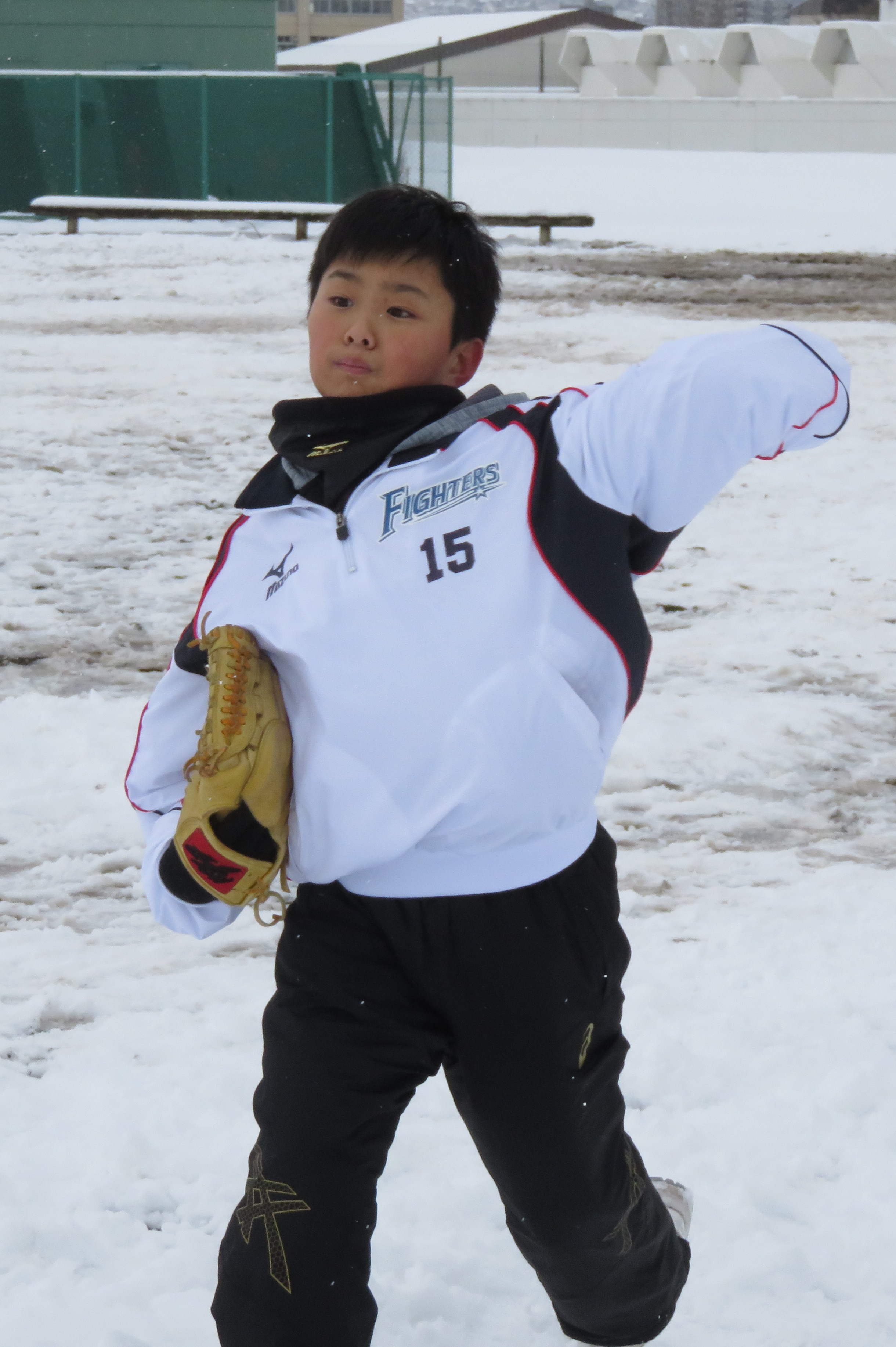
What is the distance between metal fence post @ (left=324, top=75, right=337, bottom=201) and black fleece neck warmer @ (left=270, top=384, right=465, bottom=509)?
16.7 m

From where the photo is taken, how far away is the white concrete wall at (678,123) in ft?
84.1

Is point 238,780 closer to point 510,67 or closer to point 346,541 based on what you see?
→ point 346,541

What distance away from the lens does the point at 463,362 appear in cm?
195

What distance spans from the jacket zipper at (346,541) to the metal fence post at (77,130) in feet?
57.4

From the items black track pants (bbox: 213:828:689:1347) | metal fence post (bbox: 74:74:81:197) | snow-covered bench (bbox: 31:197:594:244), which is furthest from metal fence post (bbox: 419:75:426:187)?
black track pants (bbox: 213:828:689:1347)

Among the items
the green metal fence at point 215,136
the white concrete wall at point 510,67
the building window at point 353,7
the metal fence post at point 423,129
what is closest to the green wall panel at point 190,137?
the green metal fence at point 215,136

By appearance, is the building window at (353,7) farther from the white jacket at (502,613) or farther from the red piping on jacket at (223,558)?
the white jacket at (502,613)

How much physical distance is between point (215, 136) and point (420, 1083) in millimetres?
17873

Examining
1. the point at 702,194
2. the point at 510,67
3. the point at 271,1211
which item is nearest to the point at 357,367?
the point at 271,1211

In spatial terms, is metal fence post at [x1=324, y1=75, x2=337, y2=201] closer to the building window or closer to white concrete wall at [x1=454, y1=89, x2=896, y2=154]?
white concrete wall at [x1=454, y1=89, x2=896, y2=154]

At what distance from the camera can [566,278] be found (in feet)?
41.7

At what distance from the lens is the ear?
1.92 metres

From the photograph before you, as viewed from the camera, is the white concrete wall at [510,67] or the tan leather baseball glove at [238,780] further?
the white concrete wall at [510,67]

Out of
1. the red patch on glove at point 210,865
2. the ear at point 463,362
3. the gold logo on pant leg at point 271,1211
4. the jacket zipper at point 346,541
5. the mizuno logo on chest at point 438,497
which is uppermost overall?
the ear at point 463,362
